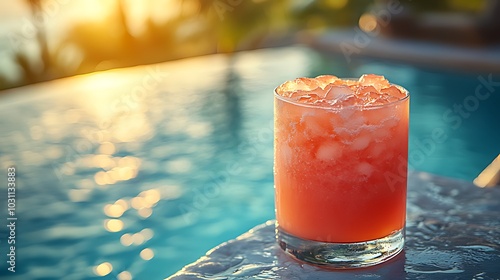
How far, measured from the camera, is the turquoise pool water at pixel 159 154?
320cm

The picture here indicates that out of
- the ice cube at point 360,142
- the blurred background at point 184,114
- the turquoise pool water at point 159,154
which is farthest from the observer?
the blurred background at point 184,114

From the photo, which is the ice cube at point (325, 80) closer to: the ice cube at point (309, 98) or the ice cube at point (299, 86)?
the ice cube at point (299, 86)

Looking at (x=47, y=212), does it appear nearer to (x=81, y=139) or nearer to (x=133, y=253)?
(x=133, y=253)

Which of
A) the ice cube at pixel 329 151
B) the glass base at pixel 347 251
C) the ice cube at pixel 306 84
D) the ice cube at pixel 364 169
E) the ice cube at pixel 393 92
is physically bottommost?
the glass base at pixel 347 251

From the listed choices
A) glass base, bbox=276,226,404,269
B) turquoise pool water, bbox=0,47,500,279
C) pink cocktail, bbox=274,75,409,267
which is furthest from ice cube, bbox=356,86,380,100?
turquoise pool water, bbox=0,47,500,279

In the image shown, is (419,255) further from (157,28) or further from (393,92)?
(157,28)

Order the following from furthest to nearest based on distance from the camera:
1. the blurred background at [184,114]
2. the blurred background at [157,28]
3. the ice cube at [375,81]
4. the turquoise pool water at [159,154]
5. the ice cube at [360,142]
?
the blurred background at [157,28] → the blurred background at [184,114] → the turquoise pool water at [159,154] → the ice cube at [375,81] → the ice cube at [360,142]

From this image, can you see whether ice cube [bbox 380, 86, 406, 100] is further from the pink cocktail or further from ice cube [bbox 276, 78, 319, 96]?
ice cube [bbox 276, 78, 319, 96]

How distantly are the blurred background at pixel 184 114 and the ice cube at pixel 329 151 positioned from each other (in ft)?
5.71

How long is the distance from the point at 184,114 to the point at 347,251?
408cm

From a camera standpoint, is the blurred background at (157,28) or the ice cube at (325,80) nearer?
the ice cube at (325,80)

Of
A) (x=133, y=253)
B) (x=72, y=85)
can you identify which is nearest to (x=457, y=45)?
(x=72, y=85)

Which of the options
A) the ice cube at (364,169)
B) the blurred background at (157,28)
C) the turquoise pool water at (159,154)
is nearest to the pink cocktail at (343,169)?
the ice cube at (364,169)

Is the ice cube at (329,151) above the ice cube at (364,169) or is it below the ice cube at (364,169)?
above
